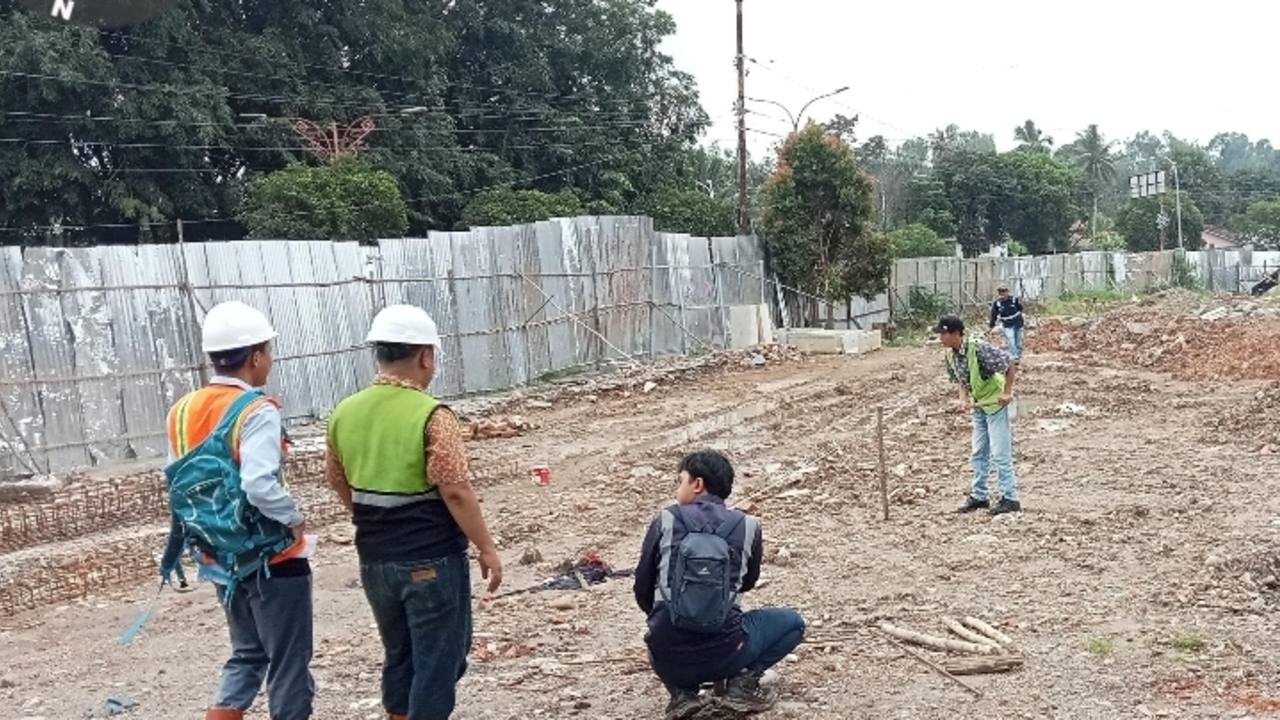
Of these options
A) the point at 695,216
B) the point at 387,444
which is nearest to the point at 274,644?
the point at 387,444

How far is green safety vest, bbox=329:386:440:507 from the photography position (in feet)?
12.7

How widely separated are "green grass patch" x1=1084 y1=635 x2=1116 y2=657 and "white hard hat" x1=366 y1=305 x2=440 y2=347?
12.2 feet

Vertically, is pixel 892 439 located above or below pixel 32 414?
below

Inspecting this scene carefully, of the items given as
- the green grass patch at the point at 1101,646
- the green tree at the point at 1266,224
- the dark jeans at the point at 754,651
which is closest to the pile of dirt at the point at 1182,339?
the green grass patch at the point at 1101,646

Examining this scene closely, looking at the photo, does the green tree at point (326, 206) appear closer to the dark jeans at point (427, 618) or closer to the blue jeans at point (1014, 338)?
the blue jeans at point (1014, 338)

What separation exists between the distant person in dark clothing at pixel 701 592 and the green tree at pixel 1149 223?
6076 cm

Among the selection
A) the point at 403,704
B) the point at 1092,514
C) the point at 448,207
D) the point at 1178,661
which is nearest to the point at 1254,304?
the point at 448,207

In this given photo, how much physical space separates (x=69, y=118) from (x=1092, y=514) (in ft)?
79.5

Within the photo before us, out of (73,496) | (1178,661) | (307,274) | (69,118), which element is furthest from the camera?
(69,118)

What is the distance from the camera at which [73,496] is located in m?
10.9

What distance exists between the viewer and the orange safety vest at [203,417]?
154 inches

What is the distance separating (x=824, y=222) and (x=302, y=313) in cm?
1667

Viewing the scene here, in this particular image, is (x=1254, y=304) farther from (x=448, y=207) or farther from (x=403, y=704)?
(x=403, y=704)

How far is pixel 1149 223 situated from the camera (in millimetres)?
60562
